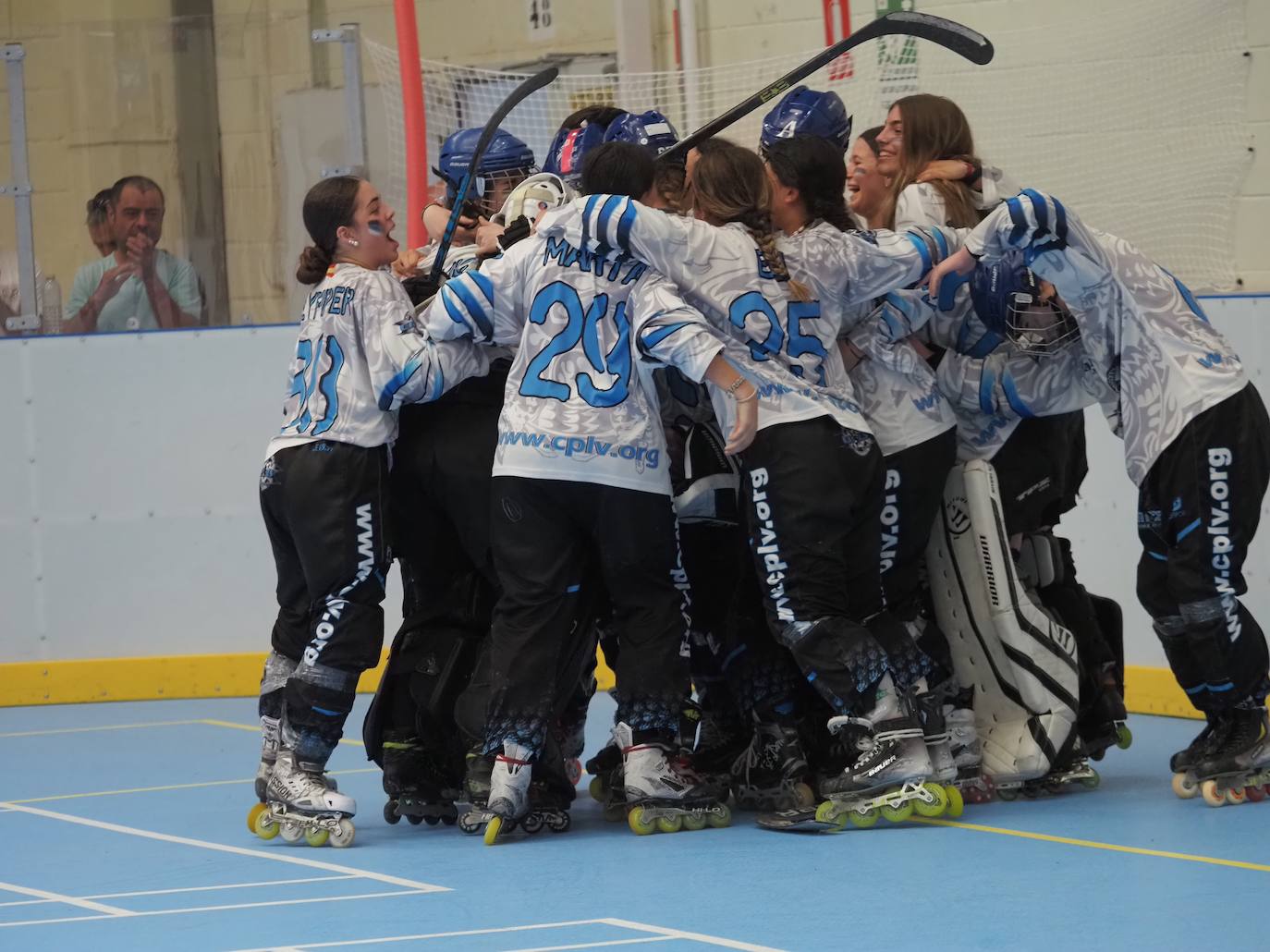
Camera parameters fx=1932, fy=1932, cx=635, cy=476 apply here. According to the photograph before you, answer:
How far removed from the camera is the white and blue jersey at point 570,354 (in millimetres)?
4371

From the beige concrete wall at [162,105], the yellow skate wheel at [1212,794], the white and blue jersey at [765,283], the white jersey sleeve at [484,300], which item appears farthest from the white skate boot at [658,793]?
the beige concrete wall at [162,105]

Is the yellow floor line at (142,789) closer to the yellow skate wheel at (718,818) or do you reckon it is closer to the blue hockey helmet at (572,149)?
the yellow skate wheel at (718,818)

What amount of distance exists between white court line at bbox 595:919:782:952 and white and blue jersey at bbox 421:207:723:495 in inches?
44.9

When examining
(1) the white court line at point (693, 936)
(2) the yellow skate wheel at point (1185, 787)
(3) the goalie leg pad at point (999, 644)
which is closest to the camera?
(1) the white court line at point (693, 936)

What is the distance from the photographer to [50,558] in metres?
7.32

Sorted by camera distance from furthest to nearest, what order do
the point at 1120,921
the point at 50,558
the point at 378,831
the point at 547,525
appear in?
1. the point at 50,558
2. the point at 378,831
3. the point at 547,525
4. the point at 1120,921

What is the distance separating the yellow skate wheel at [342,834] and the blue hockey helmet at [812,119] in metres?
1.96

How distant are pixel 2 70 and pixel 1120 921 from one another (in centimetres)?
568

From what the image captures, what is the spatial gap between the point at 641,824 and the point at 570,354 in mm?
1101

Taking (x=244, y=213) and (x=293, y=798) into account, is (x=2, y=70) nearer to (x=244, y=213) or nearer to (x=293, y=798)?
(x=244, y=213)

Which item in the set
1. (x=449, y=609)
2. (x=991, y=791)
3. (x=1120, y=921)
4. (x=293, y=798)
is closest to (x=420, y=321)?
(x=449, y=609)

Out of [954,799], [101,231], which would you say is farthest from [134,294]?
[954,799]

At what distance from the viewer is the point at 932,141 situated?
4.88m

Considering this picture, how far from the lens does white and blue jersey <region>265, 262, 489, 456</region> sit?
4.49 meters
